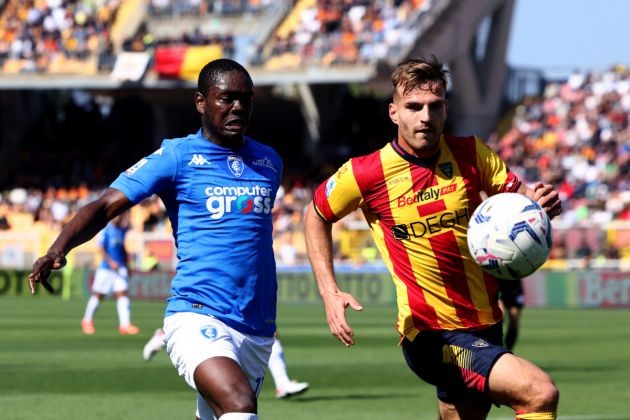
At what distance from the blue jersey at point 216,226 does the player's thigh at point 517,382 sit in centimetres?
124

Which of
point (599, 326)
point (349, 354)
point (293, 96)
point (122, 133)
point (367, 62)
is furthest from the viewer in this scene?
point (122, 133)

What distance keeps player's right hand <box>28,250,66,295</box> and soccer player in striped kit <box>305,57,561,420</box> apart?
154 cm

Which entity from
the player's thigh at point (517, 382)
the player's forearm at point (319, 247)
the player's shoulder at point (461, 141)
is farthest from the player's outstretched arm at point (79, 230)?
the player's thigh at point (517, 382)

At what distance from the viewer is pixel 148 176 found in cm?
688

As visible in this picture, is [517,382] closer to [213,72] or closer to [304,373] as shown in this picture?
[213,72]

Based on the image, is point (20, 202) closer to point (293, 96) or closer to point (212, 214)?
point (293, 96)

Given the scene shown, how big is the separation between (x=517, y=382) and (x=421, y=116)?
5.03 feet

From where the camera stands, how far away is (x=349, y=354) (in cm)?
1847

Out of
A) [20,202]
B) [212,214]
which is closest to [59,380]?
Answer: [212,214]

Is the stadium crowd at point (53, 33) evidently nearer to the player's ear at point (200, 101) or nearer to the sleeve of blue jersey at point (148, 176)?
the player's ear at point (200, 101)

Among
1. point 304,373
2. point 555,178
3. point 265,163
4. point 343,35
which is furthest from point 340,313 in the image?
point 343,35

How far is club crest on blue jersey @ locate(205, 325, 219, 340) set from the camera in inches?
264

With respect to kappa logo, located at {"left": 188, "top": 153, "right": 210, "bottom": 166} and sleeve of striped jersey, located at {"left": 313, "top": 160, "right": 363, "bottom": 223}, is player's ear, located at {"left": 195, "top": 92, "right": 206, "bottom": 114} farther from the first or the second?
sleeve of striped jersey, located at {"left": 313, "top": 160, "right": 363, "bottom": 223}

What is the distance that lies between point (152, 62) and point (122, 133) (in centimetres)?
807
